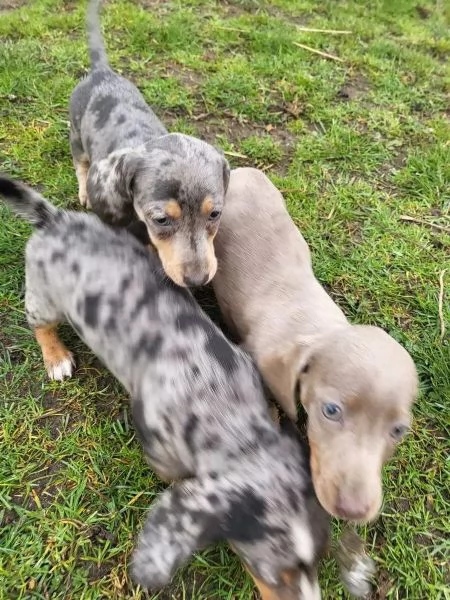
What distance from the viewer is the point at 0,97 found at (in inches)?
219

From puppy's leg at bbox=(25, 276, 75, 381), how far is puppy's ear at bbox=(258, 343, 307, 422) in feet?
4.08

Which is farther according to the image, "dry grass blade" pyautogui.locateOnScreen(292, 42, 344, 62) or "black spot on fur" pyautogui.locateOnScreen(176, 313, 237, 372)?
"dry grass blade" pyautogui.locateOnScreen(292, 42, 344, 62)

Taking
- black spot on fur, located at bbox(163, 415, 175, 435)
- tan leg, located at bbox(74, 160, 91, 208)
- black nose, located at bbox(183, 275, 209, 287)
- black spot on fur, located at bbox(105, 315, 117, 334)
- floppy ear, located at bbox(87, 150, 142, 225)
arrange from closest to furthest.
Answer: black spot on fur, located at bbox(163, 415, 175, 435)
black spot on fur, located at bbox(105, 315, 117, 334)
black nose, located at bbox(183, 275, 209, 287)
floppy ear, located at bbox(87, 150, 142, 225)
tan leg, located at bbox(74, 160, 91, 208)

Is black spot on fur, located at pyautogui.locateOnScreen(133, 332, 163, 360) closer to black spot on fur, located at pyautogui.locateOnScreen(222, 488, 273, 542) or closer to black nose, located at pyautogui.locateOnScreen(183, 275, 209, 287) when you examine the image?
black nose, located at pyautogui.locateOnScreen(183, 275, 209, 287)

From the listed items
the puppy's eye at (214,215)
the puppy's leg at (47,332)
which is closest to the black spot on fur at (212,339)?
the puppy's eye at (214,215)

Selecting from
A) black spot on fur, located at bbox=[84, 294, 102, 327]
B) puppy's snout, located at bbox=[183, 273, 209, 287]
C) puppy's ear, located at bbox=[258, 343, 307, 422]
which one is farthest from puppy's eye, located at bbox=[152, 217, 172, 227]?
puppy's ear, located at bbox=[258, 343, 307, 422]

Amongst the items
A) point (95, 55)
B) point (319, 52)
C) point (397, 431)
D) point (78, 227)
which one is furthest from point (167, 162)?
point (319, 52)

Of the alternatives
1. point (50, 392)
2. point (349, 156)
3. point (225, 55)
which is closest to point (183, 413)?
point (50, 392)

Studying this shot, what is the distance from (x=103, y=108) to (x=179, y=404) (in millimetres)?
2687

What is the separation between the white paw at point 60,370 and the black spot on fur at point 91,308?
0.62 m

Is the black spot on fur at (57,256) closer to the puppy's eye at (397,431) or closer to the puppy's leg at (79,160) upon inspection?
the puppy's leg at (79,160)

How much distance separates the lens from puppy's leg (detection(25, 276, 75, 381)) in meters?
3.47

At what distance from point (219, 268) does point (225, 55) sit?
3575 mm

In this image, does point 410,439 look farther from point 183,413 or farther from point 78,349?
point 78,349
